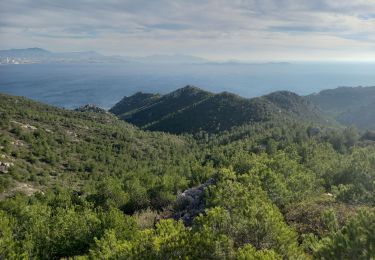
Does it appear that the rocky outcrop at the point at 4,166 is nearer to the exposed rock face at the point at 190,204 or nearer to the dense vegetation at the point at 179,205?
the dense vegetation at the point at 179,205

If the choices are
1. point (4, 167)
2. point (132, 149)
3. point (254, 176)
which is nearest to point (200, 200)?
point (254, 176)

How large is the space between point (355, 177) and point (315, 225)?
22745 mm

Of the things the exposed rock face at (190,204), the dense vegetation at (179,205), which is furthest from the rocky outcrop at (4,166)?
the exposed rock face at (190,204)

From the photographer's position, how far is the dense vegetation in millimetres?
20281

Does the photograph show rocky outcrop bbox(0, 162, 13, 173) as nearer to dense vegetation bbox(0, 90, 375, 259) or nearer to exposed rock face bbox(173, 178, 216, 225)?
dense vegetation bbox(0, 90, 375, 259)

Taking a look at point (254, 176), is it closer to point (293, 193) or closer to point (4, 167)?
point (293, 193)

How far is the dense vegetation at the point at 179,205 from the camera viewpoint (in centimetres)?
2028

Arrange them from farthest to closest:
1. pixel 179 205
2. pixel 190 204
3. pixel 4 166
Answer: pixel 4 166, pixel 179 205, pixel 190 204

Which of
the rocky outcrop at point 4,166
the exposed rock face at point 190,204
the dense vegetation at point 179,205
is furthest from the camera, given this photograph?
the rocky outcrop at point 4,166

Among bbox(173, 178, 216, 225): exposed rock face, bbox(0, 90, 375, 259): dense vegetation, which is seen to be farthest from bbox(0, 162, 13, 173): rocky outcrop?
bbox(173, 178, 216, 225): exposed rock face

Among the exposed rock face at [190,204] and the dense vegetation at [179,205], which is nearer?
the dense vegetation at [179,205]

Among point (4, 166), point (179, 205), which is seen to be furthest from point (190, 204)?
point (4, 166)

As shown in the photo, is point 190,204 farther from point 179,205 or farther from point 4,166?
point 4,166

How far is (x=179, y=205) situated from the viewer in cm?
4134
